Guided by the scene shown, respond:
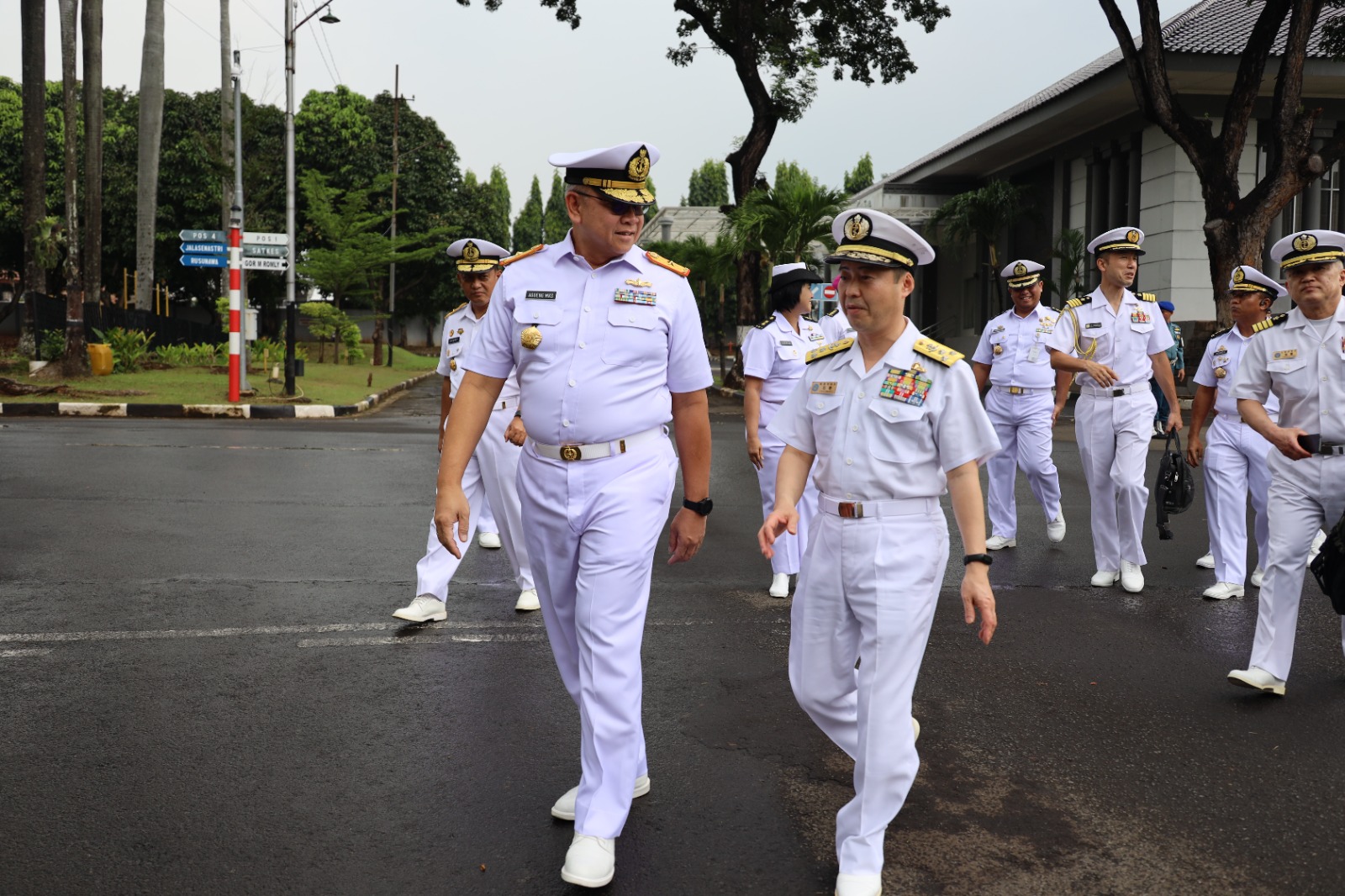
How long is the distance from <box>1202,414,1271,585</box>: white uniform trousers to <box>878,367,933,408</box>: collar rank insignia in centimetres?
466

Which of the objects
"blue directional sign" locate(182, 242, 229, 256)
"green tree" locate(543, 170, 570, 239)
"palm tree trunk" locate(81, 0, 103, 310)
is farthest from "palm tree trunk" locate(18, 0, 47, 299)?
"green tree" locate(543, 170, 570, 239)

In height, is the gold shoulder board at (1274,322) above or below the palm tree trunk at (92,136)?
below

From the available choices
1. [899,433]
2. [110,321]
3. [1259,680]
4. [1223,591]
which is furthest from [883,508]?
[110,321]

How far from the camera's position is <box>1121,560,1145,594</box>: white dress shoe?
7.31m

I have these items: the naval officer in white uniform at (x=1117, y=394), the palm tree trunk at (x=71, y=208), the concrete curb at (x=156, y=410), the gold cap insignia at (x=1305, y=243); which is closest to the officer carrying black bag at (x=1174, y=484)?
the naval officer in white uniform at (x=1117, y=394)

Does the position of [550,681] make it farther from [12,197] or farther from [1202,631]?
[12,197]

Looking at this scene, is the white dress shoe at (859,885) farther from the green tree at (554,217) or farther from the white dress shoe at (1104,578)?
the green tree at (554,217)

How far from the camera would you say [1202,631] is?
6336 millimetres

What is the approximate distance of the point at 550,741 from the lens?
4492 mm

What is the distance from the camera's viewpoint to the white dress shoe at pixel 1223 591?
7.13 m

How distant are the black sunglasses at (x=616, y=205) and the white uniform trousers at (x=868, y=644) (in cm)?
105

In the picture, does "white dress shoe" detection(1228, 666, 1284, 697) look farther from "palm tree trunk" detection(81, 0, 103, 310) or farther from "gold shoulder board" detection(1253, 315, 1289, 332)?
"palm tree trunk" detection(81, 0, 103, 310)

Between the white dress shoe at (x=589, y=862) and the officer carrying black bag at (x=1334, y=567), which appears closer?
the white dress shoe at (x=589, y=862)

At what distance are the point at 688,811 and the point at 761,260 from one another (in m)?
26.1
